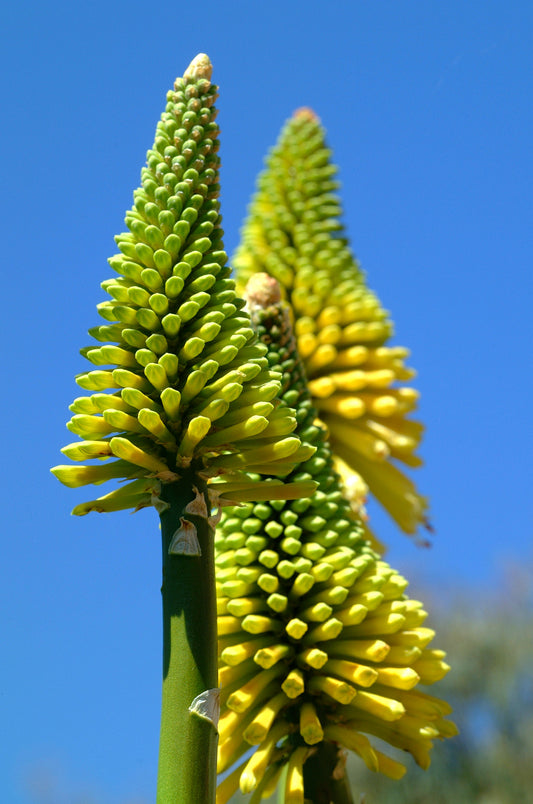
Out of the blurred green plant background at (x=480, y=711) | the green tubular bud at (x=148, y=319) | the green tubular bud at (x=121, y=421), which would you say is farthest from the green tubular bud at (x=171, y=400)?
the blurred green plant background at (x=480, y=711)

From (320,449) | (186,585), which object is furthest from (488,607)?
(186,585)

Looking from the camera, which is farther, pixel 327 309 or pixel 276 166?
pixel 276 166

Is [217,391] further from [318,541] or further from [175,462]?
[318,541]

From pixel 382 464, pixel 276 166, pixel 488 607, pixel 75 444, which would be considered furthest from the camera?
pixel 488 607

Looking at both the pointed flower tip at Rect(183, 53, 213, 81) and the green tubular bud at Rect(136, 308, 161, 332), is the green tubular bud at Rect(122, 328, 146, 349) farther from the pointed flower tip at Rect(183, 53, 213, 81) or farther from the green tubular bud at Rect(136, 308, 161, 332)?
the pointed flower tip at Rect(183, 53, 213, 81)

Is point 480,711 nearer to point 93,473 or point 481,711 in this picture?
point 481,711

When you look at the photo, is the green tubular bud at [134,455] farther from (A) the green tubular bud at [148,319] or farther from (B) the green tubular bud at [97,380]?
(A) the green tubular bud at [148,319]
